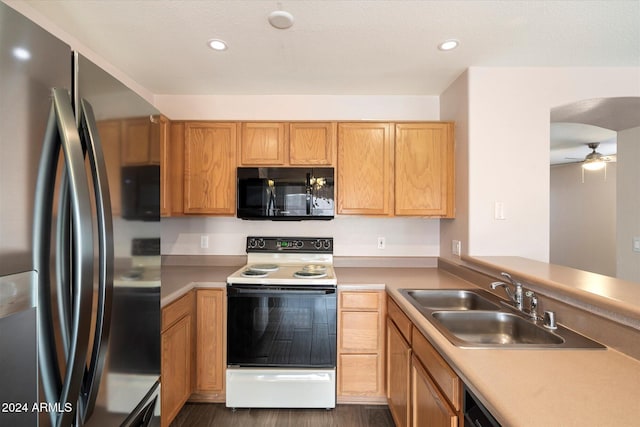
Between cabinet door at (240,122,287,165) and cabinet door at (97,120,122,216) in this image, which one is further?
cabinet door at (240,122,287,165)

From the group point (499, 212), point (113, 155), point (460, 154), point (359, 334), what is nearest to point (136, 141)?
point (113, 155)

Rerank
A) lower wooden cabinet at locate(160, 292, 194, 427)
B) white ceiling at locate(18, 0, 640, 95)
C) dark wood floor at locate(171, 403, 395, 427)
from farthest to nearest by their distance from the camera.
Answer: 1. dark wood floor at locate(171, 403, 395, 427)
2. lower wooden cabinet at locate(160, 292, 194, 427)
3. white ceiling at locate(18, 0, 640, 95)

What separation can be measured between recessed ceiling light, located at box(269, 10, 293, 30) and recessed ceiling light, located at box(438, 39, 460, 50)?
0.97 meters

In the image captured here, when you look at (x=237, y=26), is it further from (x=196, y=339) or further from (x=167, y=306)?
(x=196, y=339)

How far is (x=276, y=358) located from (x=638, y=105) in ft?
11.2

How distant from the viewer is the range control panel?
101 inches

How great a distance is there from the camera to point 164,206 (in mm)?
2268

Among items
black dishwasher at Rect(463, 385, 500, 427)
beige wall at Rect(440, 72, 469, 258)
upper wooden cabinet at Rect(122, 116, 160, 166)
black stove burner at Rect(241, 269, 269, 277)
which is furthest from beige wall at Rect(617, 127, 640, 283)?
upper wooden cabinet at Rect(122, 116, 160, 166)

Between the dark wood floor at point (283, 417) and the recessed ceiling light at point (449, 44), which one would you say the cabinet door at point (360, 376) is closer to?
the dark wood floor at point (283, 417)

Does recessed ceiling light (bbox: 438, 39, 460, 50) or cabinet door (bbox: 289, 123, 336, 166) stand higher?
recessed ceiling light (bbox: 438, 39, 460, 50)

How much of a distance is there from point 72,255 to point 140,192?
38cm

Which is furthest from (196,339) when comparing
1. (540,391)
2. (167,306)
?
(540,391)

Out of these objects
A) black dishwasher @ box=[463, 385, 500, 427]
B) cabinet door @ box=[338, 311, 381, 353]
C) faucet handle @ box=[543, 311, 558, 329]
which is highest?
faucet handle @ box=[543, 311, 558, 329]

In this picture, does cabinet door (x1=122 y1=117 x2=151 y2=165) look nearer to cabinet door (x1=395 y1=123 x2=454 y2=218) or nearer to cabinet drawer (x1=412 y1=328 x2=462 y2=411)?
cabinet drawer (x1=412 y1=328 x2=462 y2=411)
